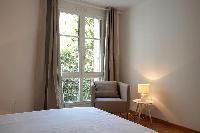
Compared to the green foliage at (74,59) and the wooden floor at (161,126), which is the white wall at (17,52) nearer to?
the green foliage at (74,59)

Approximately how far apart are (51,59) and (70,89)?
3.21ft

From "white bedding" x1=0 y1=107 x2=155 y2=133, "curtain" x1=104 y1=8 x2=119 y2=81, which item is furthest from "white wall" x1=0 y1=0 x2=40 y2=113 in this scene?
"white bedding" x1=0 y1=107 x2=155 y2=133

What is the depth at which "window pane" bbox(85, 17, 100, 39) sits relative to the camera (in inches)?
208

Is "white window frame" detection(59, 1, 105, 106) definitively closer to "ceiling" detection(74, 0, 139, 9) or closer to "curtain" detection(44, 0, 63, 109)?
"ceiling" detection(74, 0, 139, 9)

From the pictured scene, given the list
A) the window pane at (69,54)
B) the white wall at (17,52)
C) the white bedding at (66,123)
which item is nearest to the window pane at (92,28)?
the window pane at (69,54)

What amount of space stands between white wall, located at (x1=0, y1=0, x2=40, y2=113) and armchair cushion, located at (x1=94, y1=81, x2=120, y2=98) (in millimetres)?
1378

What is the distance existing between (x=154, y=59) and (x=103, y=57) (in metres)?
1.35

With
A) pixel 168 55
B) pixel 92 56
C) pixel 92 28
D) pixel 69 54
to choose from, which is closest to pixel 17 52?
pixel 69 54

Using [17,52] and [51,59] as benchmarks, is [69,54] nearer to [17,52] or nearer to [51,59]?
[51,59]

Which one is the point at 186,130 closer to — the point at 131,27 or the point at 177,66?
the point at 177,66

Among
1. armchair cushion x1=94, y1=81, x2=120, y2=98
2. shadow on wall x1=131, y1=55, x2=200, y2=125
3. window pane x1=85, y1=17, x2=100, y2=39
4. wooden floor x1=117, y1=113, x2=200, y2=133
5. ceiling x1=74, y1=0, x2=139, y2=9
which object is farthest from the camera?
window pane x1=85, y1=17, x2=100, y2=39

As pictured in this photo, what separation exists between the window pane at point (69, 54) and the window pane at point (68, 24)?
139 mm

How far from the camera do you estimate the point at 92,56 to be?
5387 millimetres

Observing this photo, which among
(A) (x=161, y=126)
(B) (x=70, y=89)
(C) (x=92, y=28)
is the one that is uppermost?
(C) (x=92, y=28)
